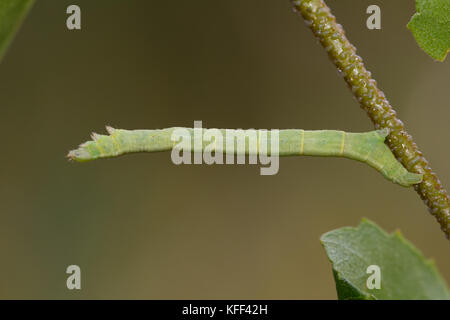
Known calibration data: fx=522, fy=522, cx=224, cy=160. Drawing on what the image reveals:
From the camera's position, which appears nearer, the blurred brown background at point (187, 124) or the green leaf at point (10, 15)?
the green leaf at point (10, 15)

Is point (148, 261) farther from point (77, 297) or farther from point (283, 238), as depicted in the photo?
point (283, 238)

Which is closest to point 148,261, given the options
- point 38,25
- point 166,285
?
point 166,285

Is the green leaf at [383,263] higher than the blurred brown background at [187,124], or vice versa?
the blurred brown background at [187,124]

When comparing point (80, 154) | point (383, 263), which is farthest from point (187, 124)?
point (383, 263)

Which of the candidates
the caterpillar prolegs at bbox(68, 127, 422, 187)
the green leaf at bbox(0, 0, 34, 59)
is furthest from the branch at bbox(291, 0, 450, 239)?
the green leaf at bbox(0, 0, 34, 59)

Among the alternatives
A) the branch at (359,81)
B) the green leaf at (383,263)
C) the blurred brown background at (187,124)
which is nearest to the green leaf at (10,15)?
the branch at (359,81)

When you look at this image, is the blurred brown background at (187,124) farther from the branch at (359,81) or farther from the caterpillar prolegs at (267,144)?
the branch at (359,81)

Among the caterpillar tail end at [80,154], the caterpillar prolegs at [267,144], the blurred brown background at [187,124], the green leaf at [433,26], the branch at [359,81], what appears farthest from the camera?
the blurred brown background at [187,124]
